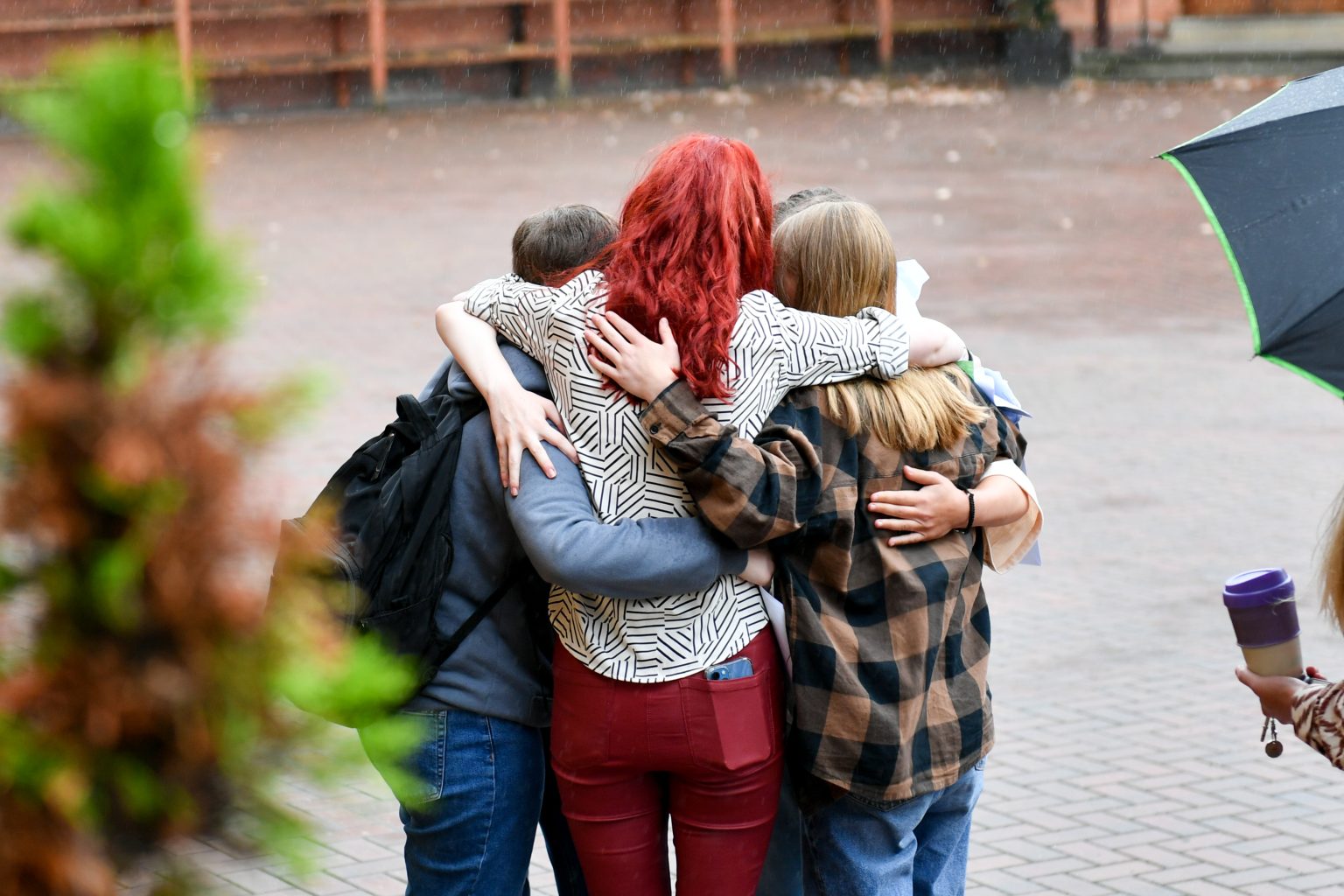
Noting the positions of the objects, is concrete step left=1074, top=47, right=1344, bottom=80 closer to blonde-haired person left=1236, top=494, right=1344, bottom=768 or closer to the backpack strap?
blonde-haired person left=1236, top=494, right=1344, bottom=768

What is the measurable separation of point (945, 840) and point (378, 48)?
24.5 metres

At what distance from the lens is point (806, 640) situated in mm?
2730

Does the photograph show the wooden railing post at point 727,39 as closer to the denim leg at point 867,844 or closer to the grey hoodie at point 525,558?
the grey hoodie at point 525,558

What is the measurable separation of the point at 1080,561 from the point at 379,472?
5220mm

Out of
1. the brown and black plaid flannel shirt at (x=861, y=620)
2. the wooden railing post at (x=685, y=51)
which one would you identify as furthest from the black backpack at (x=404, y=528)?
the wooden railing post at (x=685, y=51)

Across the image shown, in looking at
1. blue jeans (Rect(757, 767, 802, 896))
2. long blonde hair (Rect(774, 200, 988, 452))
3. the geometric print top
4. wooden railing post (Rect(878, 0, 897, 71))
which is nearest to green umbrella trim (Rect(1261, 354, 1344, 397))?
long blonde hair (Rect(774, 200, 988, 452))

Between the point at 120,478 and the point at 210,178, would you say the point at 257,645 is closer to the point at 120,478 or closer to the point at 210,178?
the point at 120,478

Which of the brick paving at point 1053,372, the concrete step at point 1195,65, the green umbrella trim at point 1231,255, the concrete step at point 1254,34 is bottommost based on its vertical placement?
the brick paving at point 1053,372

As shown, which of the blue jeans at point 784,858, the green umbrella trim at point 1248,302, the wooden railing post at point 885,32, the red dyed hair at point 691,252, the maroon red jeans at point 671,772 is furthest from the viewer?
the wooden railing post at point 885,32

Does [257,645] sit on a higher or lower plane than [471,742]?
higher

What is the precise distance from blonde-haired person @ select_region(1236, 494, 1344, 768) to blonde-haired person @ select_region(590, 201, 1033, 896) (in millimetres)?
489

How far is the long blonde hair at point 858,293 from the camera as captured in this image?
108 inches

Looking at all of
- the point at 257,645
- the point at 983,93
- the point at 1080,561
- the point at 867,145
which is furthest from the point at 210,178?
the point at 983,93

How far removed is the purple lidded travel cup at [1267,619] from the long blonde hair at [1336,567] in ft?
0.51
